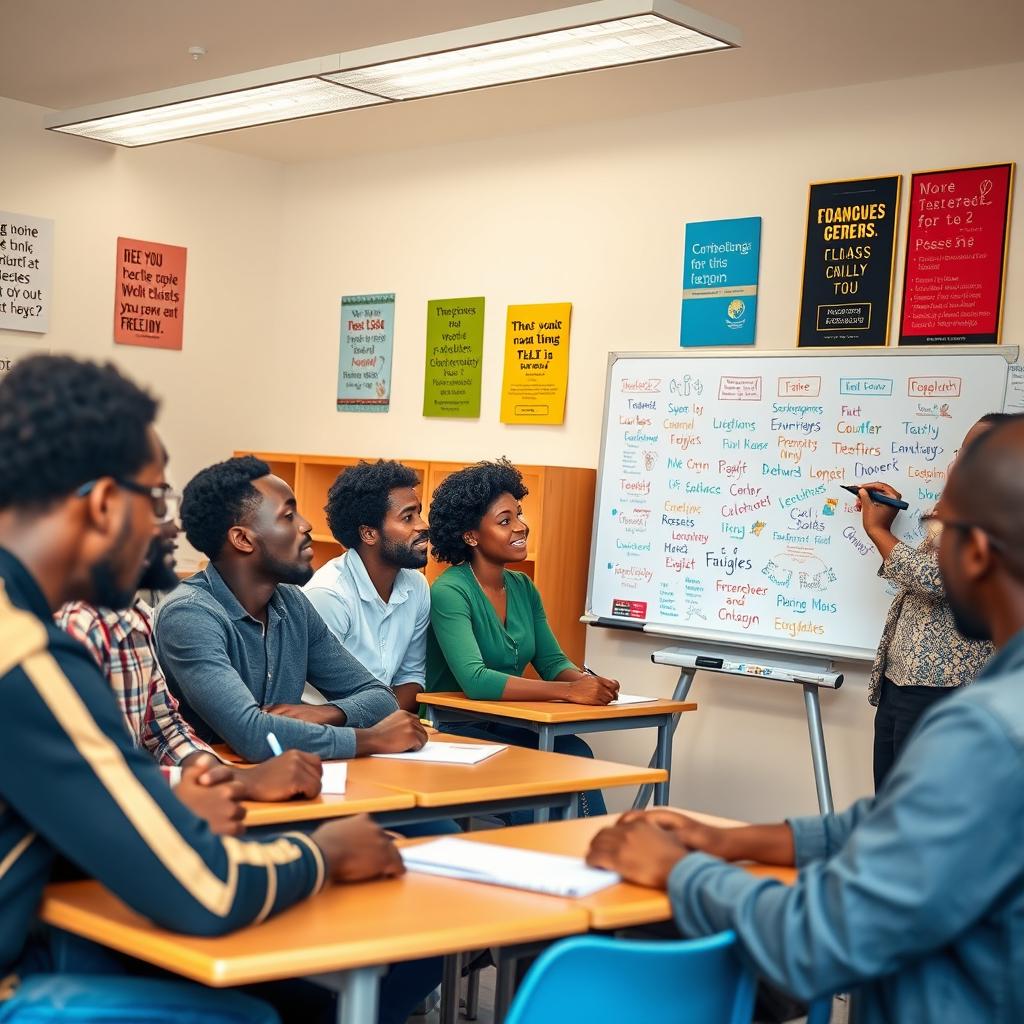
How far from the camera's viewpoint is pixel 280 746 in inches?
113

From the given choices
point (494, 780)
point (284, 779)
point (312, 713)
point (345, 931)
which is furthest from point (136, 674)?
point (345, 931)

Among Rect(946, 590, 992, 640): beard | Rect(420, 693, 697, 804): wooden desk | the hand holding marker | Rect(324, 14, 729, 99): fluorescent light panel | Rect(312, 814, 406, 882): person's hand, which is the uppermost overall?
Rect(324, 14, 729, 99): fluorescent light panel

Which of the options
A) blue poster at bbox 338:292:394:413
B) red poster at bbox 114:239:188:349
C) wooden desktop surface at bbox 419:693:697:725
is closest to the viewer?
wooden desktop surface at bbox 419:693:697:725

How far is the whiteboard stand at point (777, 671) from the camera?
479 centimetres

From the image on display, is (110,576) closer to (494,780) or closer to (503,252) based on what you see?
(494,780)

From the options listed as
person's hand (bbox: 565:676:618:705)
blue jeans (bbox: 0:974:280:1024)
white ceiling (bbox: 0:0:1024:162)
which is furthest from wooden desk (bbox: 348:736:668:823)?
white ceiling (bbox: 0:0:1024:162)

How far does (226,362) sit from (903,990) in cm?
582

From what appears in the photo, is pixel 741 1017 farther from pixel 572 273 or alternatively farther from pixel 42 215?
pixel 42 215

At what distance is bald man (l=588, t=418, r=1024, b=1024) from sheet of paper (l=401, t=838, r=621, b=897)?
0.74 ft

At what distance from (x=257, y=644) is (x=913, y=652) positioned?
2245mm

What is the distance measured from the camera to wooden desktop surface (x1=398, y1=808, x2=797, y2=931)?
1862 mm

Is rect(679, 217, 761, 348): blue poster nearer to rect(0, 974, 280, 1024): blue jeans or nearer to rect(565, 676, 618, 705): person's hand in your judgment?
rect(565, 676, 618, 705): person's hand

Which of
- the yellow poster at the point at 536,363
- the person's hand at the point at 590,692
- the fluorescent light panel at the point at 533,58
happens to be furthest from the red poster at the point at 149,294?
the person's hand at the point at 590,692

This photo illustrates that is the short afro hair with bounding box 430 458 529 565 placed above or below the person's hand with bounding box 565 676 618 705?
above
